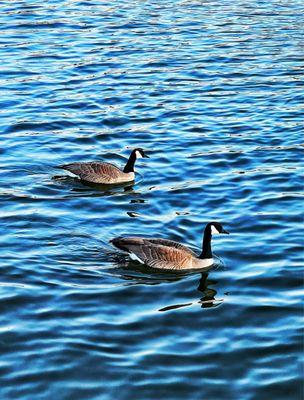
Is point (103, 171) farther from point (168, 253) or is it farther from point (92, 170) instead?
point (168, 253)

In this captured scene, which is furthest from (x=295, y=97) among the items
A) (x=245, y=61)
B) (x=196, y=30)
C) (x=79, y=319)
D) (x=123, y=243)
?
(x=79, y=319)

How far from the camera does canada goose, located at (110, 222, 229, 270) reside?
17.6 meters

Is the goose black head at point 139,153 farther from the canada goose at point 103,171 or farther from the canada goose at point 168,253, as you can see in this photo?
the canada goose at point 168,253

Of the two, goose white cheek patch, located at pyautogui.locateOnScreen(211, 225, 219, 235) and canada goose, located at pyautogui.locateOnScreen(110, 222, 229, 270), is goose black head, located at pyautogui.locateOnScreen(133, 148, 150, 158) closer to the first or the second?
canada goose, located at pyautogui.locateOnScreen(110, 222, 229, 270)

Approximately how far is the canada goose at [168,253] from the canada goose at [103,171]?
4.28 metres

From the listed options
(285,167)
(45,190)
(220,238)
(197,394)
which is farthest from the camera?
(285,167)

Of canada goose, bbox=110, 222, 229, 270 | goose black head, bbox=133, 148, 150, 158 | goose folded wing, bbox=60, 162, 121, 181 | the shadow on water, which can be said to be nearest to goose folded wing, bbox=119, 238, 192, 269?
canada goose, bbox=110, 222, 229, 270

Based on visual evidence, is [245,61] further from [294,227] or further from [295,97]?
[294,227]

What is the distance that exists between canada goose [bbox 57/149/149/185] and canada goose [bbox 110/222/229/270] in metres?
4.28

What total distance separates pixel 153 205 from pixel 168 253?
3.27 metres

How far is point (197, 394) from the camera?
1352 cm

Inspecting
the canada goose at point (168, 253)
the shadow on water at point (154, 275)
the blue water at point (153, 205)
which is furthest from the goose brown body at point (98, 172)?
the canada goose at point (168, 253)

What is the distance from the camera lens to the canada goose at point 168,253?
17.6m

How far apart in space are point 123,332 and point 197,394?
1.99 m
